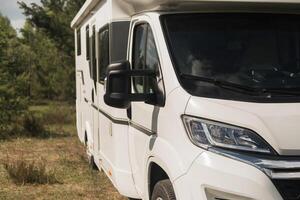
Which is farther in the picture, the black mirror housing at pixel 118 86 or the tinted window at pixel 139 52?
the tinted window at pixel 139 52

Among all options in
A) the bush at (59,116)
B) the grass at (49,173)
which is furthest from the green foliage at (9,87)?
the bush at (59,116)

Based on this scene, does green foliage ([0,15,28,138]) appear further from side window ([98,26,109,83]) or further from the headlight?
the headlight

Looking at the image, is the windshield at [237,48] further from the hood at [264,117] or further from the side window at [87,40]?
the side window at [87,40]

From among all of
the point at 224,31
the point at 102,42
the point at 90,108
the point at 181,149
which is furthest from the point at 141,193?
the point at 90,108

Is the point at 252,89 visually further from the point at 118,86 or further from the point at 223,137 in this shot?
the point at 118,86

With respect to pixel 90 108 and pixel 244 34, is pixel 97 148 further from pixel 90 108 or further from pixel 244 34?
pixel 244 34

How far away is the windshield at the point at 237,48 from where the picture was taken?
402 cm

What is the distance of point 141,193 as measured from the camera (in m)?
4.93

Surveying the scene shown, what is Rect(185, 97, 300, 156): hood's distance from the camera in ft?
11.1

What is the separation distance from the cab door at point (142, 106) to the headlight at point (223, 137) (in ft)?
2.16

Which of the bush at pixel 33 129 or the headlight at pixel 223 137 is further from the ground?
the headlight at pixel 223 137

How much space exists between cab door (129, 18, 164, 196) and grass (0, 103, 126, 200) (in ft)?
7.74

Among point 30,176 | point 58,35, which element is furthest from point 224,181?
point 58,35

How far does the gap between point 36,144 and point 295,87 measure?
30.8 ft
